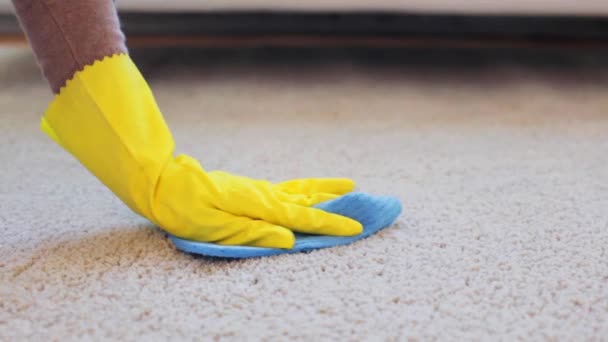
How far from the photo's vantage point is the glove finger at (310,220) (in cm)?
60

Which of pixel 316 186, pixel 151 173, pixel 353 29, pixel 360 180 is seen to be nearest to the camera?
pixel 151 173

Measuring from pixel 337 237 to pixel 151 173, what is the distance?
0.19 metres

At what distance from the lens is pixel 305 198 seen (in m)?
0.66

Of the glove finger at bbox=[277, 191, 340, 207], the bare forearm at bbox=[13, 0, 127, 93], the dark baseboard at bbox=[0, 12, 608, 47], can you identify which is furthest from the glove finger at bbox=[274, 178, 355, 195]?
the dark baseboard at bbox=[0, 12, 608, 47]

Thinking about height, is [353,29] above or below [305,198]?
above

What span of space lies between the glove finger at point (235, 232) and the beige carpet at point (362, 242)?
0.08ft

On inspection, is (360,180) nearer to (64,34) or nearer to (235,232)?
(235,232)

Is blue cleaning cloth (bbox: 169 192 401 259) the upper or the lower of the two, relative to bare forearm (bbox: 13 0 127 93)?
lower

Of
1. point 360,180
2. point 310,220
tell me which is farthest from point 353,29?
point 310,220

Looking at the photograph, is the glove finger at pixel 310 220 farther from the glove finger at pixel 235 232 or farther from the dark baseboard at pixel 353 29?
the dark baseboard at pixel 353 29

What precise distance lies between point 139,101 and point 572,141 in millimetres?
702

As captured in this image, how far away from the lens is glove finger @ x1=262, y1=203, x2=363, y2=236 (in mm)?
605

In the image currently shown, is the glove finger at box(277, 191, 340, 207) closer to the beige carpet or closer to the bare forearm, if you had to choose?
the beige carpet

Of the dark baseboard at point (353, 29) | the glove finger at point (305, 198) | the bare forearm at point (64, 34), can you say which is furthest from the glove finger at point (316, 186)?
the dark baseboard at point (353, 29)
